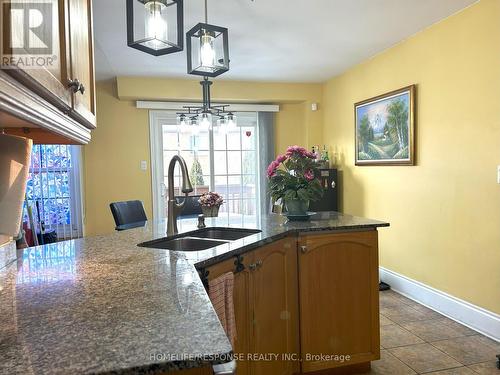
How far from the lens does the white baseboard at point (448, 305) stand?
8.75 feet

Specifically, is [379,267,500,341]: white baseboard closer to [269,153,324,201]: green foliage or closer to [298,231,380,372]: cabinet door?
[298,231,380,372]: cabinet door

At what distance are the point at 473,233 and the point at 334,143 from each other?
7.69 ft

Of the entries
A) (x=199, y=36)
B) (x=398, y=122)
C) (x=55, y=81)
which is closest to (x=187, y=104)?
(x=398, y=122)

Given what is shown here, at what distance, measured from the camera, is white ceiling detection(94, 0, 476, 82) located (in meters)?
2.74

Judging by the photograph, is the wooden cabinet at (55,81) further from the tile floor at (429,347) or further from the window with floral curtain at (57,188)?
the window with floral curtain at (57,188)

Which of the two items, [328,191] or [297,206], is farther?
[328,191]

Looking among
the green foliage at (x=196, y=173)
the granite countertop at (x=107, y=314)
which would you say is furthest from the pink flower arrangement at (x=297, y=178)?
the green foliage at (x=196, y=173)

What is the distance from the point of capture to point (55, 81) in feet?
2.81

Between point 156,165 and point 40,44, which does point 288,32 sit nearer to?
point 156,165

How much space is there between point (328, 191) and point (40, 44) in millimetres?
4194

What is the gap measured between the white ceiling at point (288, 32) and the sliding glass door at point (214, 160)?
2.71 ft

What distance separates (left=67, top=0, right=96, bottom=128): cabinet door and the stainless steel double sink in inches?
29.3

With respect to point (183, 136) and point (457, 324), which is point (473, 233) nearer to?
point (457, 324)

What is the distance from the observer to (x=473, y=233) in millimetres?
2805
